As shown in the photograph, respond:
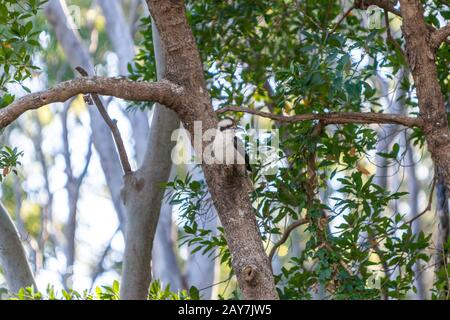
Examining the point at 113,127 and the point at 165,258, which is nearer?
the point at 113,127

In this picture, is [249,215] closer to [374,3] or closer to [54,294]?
[374,3]

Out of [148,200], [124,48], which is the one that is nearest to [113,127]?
[148,200]

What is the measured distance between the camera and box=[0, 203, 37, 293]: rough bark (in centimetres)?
531

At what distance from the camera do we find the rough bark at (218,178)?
11.1ft

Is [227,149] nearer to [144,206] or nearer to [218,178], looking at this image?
[218,178]

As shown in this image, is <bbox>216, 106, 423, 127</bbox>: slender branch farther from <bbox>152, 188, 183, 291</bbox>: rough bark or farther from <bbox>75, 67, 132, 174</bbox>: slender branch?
<bbox>152, 188, 183, 291</bbox>: rough bark

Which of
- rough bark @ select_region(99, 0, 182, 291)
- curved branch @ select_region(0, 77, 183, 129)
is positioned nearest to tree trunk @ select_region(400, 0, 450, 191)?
curved branch @ select_region(0, 77, 183, 129)

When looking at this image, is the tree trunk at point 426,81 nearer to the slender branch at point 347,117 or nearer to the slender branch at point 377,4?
the slender branch at point 347,117

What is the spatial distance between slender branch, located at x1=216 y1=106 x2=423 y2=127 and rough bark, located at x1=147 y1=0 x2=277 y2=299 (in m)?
0.22

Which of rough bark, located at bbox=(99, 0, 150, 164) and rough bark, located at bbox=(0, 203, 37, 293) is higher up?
rough bark, located at bbox=(99, 0, 150, 164)

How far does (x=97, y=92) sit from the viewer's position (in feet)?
11.1

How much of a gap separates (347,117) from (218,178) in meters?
0.81
